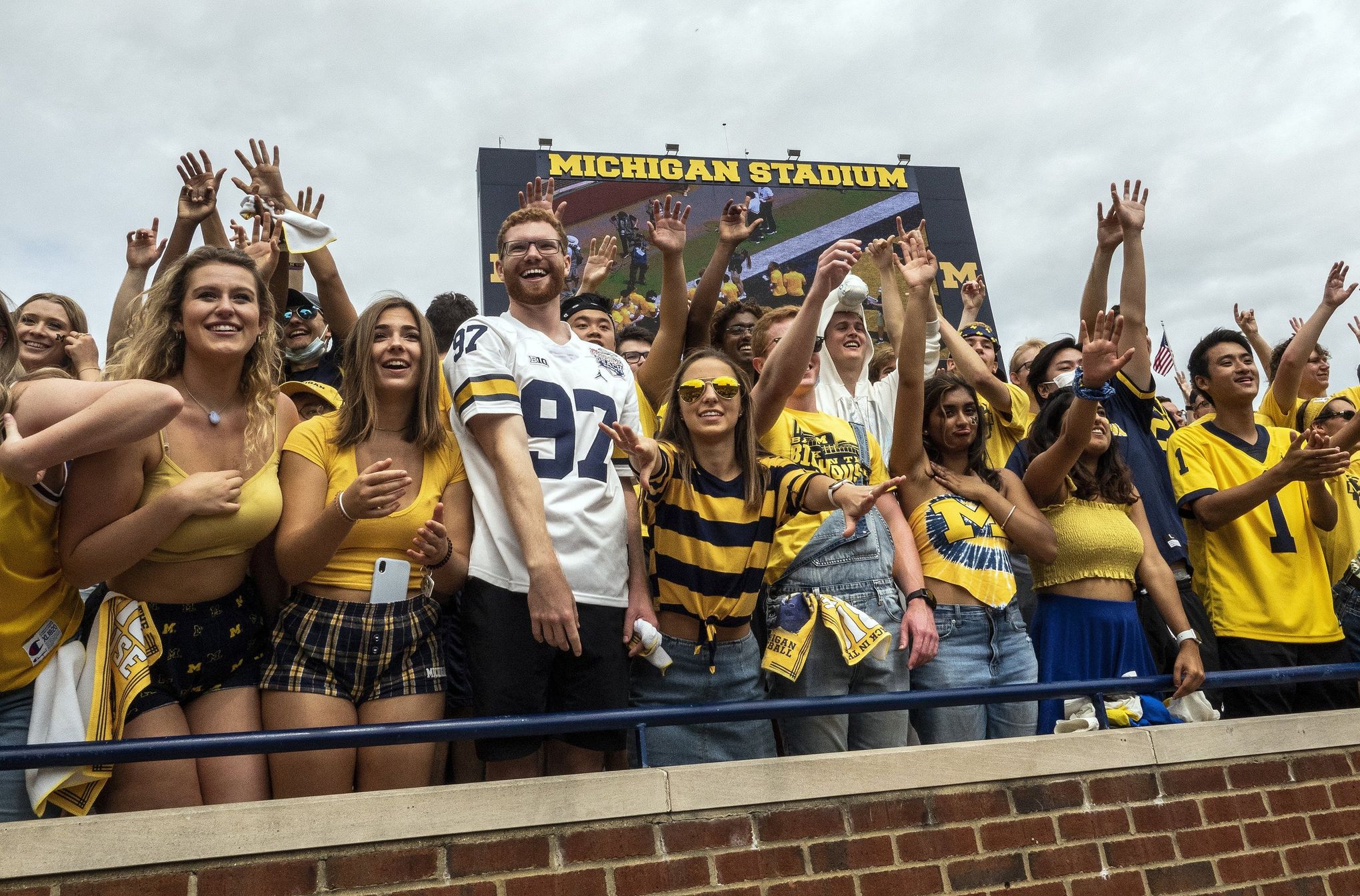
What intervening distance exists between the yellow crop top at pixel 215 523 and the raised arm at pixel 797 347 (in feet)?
5.47

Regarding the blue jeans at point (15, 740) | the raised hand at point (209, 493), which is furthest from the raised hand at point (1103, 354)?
the blue jeans at point (15, 740)

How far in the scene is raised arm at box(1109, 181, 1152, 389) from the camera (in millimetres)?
4605

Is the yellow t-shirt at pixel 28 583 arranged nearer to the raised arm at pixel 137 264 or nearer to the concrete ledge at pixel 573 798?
the concrete ledge at pixel 573 798

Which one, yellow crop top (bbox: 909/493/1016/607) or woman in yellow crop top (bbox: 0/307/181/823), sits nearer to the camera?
woman in yellow crop top (bbox: 0/307/181/823)

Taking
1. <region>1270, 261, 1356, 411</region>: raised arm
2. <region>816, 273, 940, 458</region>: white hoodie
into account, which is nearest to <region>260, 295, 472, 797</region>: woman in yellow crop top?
<region>816, 273, 940, 458</region>: white hoodie

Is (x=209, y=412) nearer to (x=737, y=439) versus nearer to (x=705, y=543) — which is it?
(x=705, y=543)

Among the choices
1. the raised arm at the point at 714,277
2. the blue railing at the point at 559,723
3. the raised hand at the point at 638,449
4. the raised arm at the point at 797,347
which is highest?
the raised arm at the point at 714,277

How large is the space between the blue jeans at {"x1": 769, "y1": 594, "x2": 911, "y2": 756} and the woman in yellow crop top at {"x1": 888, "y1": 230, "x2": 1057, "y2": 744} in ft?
0.61

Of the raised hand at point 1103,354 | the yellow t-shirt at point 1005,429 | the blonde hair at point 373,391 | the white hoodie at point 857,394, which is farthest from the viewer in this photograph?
the yellow t-shirt at point 1005,429

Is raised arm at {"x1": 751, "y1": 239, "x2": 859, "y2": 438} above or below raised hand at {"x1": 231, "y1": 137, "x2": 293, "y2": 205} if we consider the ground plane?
below

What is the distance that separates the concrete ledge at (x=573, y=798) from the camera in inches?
93.3

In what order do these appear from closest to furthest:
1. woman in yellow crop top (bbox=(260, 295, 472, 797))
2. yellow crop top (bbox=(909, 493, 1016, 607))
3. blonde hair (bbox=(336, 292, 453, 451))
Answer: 1. woman in yellow crop top (bbox=(260, 295, 472, 797))
2. blonde hair (bbox=(336, 292, 453, 451))
3. yellow crop top (bbox=(909, 493, 1016, 607))

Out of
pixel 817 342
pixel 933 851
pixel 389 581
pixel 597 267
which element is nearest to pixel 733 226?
pixel 817 342

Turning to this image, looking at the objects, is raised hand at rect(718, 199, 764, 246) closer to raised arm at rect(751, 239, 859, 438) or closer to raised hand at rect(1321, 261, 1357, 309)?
raised arm at rect(751, 239, 859, 438)
